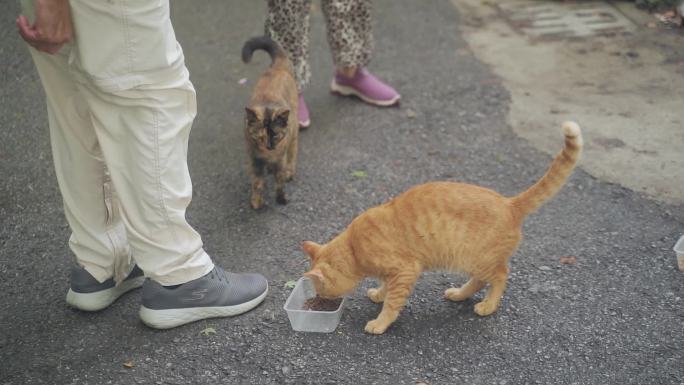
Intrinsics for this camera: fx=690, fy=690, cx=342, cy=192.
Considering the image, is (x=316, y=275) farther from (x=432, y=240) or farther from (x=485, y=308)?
(x=485, y=308)

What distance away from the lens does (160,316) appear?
2.82 m

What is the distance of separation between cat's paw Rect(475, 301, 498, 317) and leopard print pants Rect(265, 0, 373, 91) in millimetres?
2083

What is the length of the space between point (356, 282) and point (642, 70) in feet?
11.0

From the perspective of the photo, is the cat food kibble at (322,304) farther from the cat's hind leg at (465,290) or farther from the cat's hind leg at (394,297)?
the cat's hind leg at (465,290)

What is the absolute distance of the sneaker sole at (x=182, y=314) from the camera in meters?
2.82

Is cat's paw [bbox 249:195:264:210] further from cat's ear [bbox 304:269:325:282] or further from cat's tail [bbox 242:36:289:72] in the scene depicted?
cat's ear [bbox 304:269:325:282]

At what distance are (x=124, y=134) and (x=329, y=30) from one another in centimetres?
229

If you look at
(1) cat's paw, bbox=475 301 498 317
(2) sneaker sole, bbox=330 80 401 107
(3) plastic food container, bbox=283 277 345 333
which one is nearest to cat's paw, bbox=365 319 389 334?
(3) plastic food container, bbox=283 277 345 333

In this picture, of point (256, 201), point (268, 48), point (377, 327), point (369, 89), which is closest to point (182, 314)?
point (377, 327)

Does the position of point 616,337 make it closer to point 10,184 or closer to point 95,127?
point 95,127

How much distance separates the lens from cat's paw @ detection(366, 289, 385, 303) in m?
2.99

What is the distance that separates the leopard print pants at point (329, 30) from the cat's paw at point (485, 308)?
2.08 meters

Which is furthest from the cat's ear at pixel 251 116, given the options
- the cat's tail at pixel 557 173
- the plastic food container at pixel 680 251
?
the plastic food container at pixel 680 251

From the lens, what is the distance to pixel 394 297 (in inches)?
108
